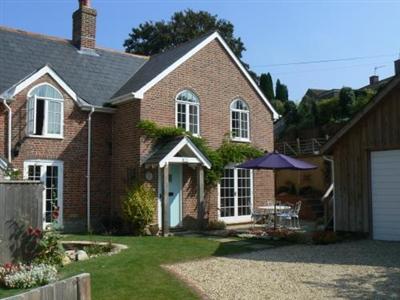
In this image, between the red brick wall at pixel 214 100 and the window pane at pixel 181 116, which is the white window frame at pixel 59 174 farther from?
the window pane at pixel 181 116

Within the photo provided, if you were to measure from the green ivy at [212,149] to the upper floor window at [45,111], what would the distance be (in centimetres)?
293

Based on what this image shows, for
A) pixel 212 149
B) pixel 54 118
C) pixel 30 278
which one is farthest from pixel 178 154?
pixel 30 278

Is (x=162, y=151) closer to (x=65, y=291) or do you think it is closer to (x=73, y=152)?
(x=73, y=152)

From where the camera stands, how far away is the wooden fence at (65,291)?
19.1 feet

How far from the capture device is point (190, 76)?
768 inches

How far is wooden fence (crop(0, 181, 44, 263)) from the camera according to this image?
381 inches

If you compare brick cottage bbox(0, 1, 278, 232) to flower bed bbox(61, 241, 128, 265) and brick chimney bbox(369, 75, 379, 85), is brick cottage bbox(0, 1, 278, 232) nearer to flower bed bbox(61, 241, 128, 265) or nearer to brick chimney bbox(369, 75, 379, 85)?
flower bed bbox(61, 241, 128, 265)

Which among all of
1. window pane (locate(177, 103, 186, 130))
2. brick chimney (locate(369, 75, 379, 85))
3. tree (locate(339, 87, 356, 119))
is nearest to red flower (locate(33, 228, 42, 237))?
window pane (locate(177, 103, 186, 130))

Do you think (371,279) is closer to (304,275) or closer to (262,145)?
(304,275)

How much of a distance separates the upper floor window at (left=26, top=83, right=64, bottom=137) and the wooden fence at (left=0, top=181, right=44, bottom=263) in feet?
23.7

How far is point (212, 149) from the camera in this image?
784 inches

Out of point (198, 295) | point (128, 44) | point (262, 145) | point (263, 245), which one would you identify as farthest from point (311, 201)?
point (128, 44)

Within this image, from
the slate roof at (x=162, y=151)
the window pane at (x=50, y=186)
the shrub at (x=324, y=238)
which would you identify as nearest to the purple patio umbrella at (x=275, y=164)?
the shrub at (x=324, y=238)

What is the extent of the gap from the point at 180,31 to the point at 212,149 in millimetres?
25603
